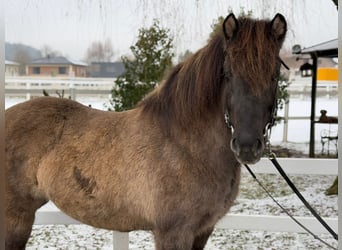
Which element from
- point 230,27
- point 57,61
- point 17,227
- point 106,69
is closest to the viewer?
point 230,27

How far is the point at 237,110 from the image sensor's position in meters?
1.40

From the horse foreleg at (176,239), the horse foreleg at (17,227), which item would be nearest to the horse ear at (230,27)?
the horse foreleg at (176,239)

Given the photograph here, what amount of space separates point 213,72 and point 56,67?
1689mm

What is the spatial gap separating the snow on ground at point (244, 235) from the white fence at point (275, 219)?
0.47m

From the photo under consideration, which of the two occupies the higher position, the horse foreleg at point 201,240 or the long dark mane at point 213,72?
the long dark mane at point 213,72

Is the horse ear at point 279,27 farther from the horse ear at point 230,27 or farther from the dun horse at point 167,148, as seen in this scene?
the horse ear at point 230,27

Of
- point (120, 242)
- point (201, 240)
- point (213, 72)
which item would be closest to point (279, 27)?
point (213, 72)

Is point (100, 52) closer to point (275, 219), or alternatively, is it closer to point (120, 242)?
point (120, 242)

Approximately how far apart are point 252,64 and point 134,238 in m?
2.40

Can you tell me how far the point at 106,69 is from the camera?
314cm

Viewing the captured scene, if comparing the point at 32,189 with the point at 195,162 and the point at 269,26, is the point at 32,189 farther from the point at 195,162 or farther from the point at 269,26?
the point at 269,26

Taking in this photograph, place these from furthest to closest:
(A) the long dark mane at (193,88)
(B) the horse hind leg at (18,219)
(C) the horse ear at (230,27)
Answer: (B) the horse hind leg at (18,219) < (A) the long dark mane at (193,88) < (C) the horse ear at (230,27)

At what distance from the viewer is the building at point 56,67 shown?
2.49m

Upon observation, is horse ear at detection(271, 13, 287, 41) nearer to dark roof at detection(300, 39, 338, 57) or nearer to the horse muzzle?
the horse muzzle
